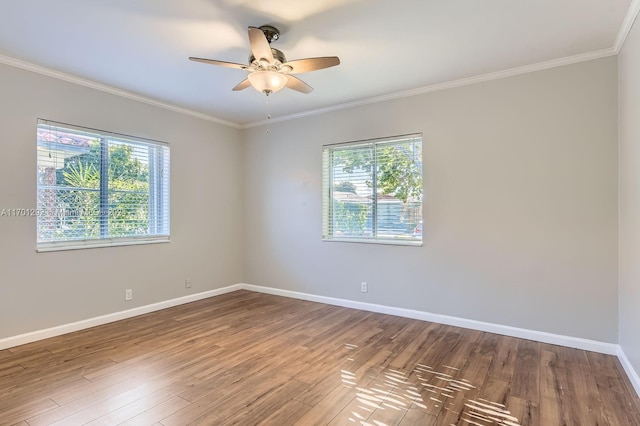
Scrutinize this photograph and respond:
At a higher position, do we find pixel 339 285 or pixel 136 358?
pixel 339 285

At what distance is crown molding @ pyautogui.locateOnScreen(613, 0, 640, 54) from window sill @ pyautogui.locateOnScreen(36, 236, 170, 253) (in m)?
4.98

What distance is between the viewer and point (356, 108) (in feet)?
14.2

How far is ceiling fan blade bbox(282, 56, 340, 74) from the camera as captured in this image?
2.39 m

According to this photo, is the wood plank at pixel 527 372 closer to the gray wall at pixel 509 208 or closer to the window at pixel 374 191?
the gray wall at pixel 509 208

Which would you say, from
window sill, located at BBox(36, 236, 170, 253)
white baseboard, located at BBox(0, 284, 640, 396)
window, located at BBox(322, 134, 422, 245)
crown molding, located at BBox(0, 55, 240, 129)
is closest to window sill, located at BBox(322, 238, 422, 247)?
window, located at BBox(322, 134, 422, 245)

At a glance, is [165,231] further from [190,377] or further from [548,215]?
[548,215]

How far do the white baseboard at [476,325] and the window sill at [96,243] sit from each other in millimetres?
1944

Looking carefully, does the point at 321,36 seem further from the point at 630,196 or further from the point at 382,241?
the point at 630,196

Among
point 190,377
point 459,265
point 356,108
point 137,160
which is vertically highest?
point 356,108

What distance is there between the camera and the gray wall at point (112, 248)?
10.2 ft

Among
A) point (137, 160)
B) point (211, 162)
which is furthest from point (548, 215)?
point (137, 160)

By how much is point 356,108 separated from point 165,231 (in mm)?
2992

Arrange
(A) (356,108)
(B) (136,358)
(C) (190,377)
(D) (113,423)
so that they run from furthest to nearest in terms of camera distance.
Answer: (A) (356,108), (B) (136,358), (C) (190,377), (D) (113,423)

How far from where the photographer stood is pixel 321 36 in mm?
2662
